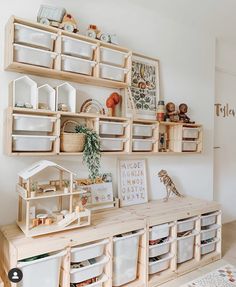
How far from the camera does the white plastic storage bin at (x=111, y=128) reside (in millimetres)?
2131

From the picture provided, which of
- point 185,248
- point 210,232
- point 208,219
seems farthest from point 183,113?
point 185,248

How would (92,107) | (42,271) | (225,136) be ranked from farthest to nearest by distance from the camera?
(225,136) < (92,107) < (42,271)

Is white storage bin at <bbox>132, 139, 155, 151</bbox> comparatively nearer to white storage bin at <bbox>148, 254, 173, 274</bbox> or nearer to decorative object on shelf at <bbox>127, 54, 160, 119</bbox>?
decorative object on shelf at <bbox>127, 54, 160, 119</bbox>

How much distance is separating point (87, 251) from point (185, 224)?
40.1 inches

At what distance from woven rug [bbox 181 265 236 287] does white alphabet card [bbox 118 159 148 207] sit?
832 millimetres

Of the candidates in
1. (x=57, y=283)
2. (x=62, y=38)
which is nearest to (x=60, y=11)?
(x=62, y=38)

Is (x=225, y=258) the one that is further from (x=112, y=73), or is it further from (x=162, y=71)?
(x=112, y=73)

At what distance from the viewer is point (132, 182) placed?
8.23ft


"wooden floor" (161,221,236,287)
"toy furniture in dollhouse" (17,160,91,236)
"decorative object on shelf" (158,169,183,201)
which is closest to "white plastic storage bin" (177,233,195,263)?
"wooden floor" (161,221,236,287)

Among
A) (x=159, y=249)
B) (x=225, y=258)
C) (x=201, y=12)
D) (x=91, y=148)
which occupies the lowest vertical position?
(x=225, y=258)

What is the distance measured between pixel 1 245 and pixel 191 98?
8.09 feet

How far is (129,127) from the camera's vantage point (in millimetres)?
2271

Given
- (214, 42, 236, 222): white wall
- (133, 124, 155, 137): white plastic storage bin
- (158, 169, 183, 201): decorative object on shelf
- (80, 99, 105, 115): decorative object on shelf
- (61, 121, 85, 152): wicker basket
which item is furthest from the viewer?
(214, 42, 236, 222): white wall

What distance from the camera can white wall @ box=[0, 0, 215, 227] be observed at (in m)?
1.92
